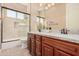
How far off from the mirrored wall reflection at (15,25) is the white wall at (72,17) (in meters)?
0.94

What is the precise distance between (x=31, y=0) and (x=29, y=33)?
85 cm

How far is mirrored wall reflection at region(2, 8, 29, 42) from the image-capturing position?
7.59 ft

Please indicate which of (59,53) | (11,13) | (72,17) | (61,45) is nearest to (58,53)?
(59,53)

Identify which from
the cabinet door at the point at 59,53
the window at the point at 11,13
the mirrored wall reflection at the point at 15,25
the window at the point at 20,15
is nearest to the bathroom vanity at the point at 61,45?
the cabinet door at the point at 59,53

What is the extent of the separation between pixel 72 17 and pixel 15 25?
1.24 meters

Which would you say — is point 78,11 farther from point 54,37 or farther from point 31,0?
point 31,0

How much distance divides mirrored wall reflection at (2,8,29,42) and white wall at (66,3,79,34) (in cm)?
94

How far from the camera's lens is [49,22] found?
250cm

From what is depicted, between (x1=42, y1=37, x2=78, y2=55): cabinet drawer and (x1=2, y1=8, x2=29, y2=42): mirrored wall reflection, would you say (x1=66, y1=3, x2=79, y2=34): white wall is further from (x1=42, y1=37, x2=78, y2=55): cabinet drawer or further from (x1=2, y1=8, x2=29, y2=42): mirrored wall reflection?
(x1=2, y1=8, x2=29, y2=42): mirrored wall reflection

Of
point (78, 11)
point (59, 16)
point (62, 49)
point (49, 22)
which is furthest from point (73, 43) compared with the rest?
point (49, 22)

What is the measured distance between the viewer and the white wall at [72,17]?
187cm

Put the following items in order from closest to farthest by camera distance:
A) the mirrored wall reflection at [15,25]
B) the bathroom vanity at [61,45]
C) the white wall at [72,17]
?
the bathroom vanity at [61,45]
the white wall at [72,17]
the mirrored wall reflection at [15,25]

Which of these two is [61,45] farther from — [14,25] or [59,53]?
[14,25]

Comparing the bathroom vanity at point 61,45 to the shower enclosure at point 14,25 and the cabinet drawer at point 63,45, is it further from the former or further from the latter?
the shower enclosure at point 14,25
